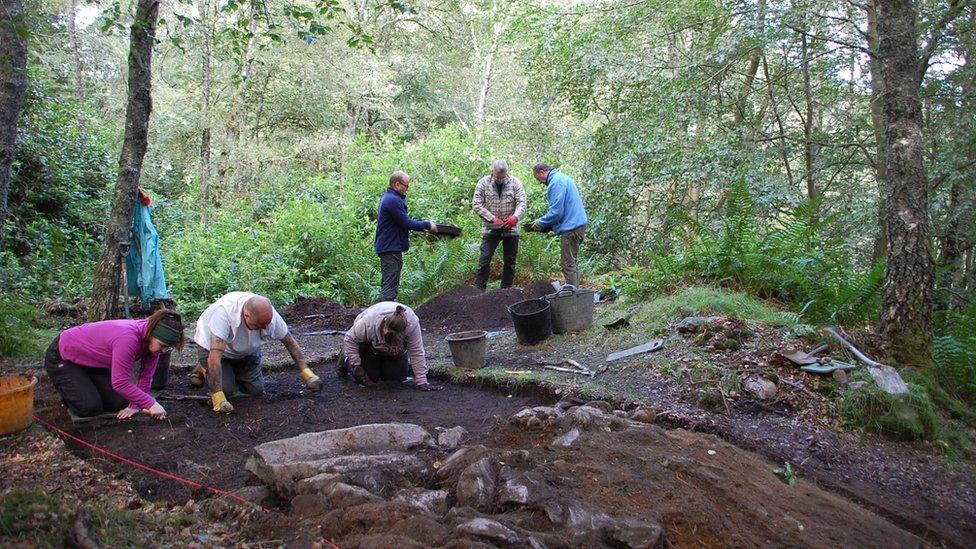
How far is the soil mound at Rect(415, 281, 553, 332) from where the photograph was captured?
8.54 meters

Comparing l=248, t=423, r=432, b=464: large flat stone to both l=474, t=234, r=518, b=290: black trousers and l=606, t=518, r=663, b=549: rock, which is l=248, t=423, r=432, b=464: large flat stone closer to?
l=606, t=518, r=663, b=549: rock

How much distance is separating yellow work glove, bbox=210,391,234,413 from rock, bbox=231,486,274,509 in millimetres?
1549

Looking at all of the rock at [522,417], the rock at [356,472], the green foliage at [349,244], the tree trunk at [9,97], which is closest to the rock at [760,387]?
the rock at [522,417]

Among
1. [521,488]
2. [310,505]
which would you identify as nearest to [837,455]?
[521,488]

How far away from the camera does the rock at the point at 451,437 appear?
12.7 feet

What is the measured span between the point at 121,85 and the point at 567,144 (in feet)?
49.6

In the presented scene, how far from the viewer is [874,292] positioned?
5711mm

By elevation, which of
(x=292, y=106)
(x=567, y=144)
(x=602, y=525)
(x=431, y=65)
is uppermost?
(x=431, y=65)

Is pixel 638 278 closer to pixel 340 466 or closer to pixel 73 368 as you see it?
pixel 340 466

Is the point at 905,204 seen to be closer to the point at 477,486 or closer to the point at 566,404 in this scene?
the point at 566,404

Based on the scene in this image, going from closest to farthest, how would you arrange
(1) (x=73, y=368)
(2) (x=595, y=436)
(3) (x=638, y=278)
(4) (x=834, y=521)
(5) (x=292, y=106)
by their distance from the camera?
1. (4) (x=834, y=521)
2. (2) (x=595, y=436)
3. (1) (x=73, y=368)
4. (3) (x=638, y=278)
5. (5) (x=292, y=106)

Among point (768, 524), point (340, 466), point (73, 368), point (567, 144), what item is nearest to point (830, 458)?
point (768, 524)

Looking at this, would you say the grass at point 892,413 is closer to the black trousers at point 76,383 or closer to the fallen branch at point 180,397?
the fallen branch at point 180,397

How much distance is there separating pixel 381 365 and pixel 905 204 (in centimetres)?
475
